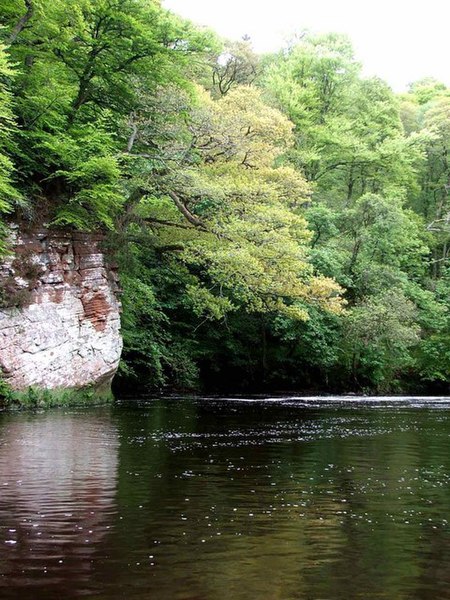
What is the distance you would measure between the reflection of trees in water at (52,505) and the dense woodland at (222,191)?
10065 mm

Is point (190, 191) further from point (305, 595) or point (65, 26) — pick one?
point (305, 595)

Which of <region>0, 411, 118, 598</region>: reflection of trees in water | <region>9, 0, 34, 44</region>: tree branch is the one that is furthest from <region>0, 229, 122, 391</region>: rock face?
<region>0, 411, 118, 598</region>: reflection of trees in water

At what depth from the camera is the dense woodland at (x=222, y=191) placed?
27.3 meters

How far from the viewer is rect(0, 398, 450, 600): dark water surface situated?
21.0ft

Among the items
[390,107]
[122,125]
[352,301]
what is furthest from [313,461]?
[390,107]

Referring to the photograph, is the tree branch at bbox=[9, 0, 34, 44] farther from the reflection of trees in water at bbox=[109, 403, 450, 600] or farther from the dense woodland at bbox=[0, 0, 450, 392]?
the reflection of trees in water at bbox=[109, 403, 450, 600]

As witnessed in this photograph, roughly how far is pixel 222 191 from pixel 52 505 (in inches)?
896

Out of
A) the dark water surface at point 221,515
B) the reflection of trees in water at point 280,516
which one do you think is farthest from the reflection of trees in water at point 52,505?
the reflection of trees in water at point 280,516

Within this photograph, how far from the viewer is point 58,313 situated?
2673 cm

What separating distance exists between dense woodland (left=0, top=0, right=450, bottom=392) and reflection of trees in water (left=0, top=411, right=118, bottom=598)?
33.0 feet

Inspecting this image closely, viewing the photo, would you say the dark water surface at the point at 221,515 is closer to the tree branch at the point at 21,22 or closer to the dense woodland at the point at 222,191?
the dense woodland at the point at 222,191

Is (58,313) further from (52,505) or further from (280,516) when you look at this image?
(280,516)

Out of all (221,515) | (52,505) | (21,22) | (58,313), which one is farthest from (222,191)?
(221,515)

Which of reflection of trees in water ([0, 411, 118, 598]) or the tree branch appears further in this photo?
the tree branch
